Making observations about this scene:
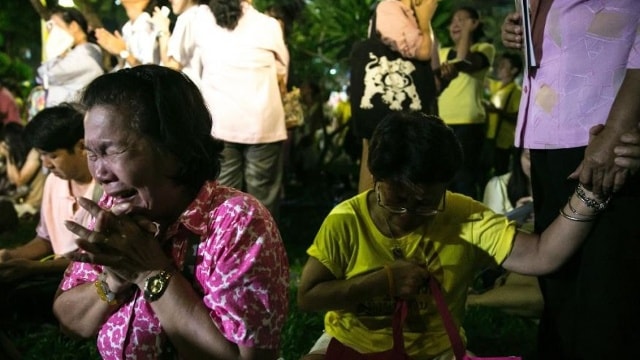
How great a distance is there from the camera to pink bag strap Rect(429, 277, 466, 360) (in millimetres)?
2549

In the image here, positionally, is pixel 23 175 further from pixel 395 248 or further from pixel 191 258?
pixel 191 258

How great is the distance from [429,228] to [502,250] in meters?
0.26

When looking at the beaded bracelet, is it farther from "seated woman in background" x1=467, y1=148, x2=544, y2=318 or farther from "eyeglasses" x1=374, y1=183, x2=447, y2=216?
"seated woman in background" x1=467, y1=148, x2=544, y2=318

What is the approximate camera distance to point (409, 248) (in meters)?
2.74

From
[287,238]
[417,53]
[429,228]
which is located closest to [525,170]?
[417,53]

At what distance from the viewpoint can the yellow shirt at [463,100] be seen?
6.97 m

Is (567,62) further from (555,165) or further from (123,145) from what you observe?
(123,145)

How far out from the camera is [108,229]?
1.81 m

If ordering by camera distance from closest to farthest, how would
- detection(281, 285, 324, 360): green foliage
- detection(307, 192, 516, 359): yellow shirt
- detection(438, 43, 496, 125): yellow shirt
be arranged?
detection(307, 192, 516, 359): yellow shirt → detection(281, 285, 324, 360): green foliage → detection(438, 43, 496, 125): yellow shirt

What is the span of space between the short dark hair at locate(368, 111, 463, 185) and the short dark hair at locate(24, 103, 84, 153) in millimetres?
1798

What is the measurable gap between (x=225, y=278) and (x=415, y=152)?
0.90 meters

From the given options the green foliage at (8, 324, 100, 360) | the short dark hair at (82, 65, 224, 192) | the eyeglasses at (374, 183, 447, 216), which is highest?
the short dark hair at (82, 65, 224, 192)

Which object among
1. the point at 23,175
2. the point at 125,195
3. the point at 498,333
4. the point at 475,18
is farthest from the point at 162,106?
the point at 23,175

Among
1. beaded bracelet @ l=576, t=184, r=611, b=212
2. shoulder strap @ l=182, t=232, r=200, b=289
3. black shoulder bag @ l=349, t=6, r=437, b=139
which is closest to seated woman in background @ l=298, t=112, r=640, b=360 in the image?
beaded bracelet @ l=576, t=184, r=611, b=212
